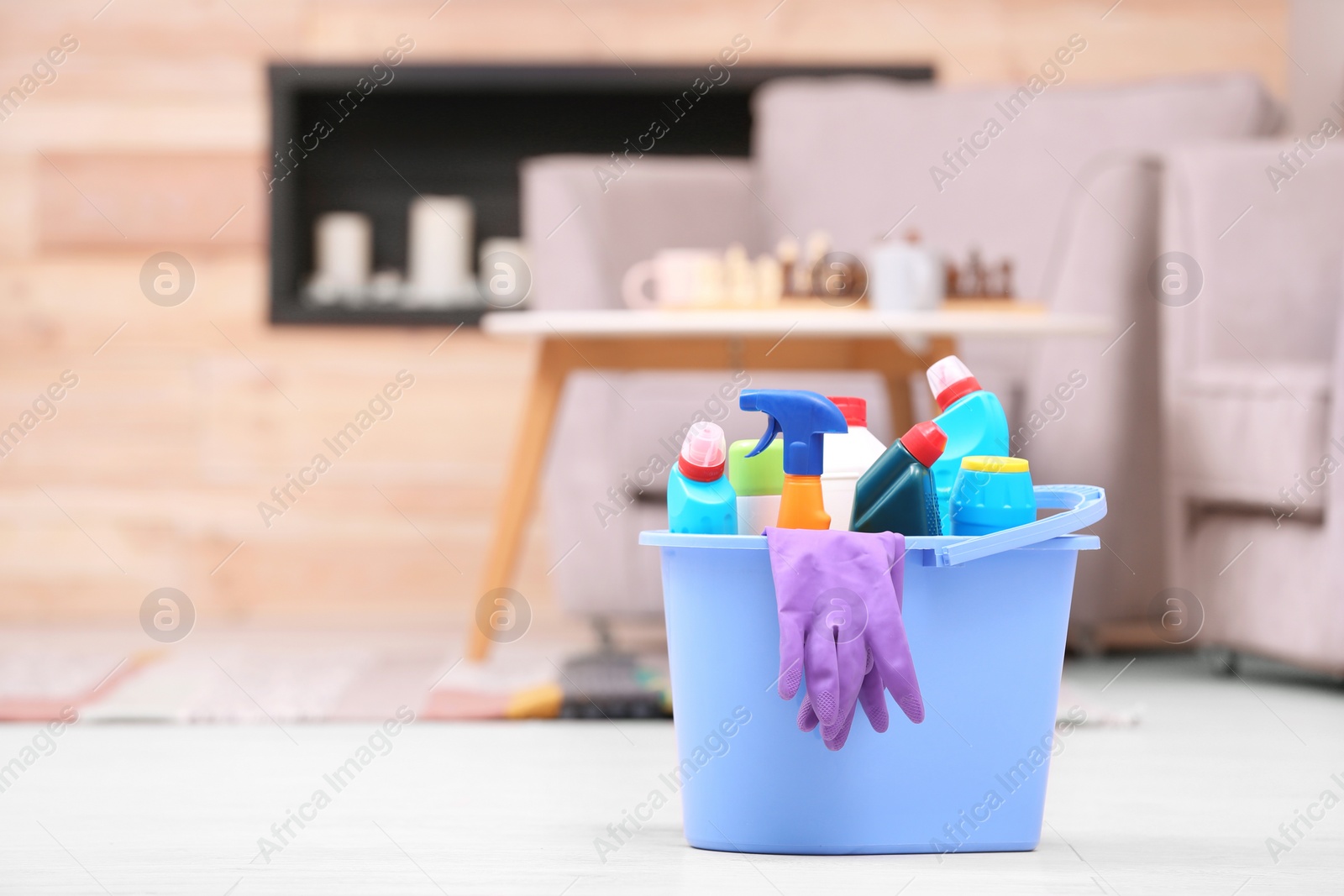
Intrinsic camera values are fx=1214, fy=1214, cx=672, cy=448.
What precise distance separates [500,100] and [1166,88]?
1.48 meters

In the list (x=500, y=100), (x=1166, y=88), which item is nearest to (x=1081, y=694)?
(x=1166, y=88)

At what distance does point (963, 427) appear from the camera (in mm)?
843

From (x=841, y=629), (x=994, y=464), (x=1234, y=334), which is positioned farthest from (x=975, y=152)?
(x=841, y=629)

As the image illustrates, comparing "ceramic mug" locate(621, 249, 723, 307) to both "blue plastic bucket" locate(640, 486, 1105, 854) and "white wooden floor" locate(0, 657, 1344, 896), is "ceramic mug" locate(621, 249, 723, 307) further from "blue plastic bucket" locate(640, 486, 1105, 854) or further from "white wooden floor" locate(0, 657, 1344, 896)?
"blue plastic bucket" locate(640, 486, 1105, 854)

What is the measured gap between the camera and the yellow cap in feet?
2.62

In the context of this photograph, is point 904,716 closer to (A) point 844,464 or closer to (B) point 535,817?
(A) point 844,464

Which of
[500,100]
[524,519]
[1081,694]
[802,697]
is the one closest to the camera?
[802,697]

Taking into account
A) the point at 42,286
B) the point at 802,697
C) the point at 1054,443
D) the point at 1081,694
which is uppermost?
the point at 42,286

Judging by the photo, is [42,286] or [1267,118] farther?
[42,286]

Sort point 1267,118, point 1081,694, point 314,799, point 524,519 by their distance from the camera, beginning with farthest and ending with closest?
point 1267,118 → point 524,519 → point 1081,694 → point 314,799

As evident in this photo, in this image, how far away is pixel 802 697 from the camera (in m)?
0.77

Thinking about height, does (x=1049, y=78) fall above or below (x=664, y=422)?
above

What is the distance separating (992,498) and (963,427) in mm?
71

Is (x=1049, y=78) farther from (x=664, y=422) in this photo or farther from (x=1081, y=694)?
(x=1081, y=694)
